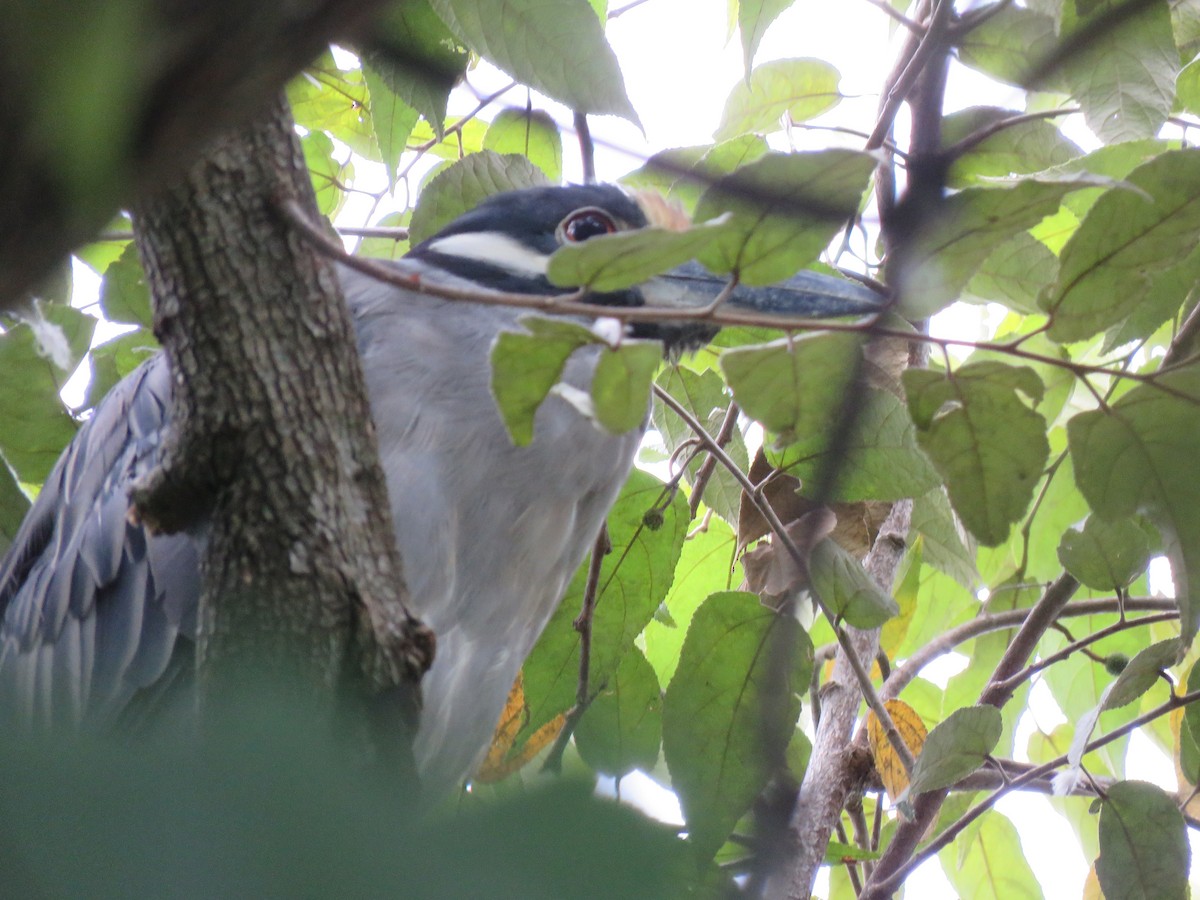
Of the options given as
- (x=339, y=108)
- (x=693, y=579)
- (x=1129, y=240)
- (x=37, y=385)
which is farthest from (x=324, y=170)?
(x=1129, y=240)

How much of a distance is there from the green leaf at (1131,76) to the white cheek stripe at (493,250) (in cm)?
102

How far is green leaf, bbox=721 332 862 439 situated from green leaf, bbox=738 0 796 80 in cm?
82

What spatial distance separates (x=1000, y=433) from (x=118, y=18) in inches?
41.5

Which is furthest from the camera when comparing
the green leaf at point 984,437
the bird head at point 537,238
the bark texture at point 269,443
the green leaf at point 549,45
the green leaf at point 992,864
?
the green leaf at point 992,864

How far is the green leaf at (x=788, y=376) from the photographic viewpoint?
119 cm

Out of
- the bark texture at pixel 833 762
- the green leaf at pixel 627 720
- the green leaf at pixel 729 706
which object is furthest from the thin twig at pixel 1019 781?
the green leaf at pixel 627 720

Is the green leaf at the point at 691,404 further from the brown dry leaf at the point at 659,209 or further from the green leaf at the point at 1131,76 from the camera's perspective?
the green leaf at the point at 1131,76

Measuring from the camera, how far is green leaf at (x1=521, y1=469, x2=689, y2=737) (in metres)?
2.09

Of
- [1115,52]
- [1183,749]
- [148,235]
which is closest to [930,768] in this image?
[1183,749]

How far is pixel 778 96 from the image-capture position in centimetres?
252

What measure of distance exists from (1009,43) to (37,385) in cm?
170

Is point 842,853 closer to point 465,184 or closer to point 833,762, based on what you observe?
point 833,762

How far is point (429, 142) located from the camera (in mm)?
2555

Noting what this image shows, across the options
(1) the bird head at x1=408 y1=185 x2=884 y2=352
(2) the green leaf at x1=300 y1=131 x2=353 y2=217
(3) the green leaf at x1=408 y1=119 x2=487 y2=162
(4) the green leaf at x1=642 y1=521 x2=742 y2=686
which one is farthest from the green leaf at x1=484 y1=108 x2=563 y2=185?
(4) the green leaf at x1=642 y1=521 x2=742 y2=686
